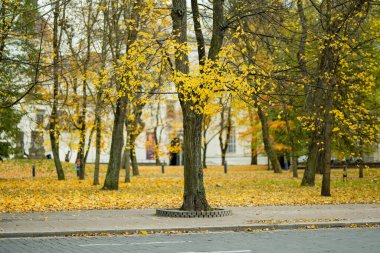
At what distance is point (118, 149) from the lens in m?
29.9

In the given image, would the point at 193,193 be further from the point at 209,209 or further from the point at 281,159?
the point at 281,159

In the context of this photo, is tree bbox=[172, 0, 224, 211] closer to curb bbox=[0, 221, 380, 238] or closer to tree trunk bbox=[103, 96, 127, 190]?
curb bbox=[0, 221, 380, 238]

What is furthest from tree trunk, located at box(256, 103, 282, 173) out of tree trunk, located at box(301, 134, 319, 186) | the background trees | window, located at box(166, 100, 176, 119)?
window, located at box(166, 100, 176, 119)

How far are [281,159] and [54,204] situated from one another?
49.0m

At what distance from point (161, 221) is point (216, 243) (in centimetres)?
405

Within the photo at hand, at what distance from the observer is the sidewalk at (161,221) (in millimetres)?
14602

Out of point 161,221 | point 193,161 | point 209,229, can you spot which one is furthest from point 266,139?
point 209,229

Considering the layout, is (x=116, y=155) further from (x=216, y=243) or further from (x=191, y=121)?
(x=216, y=243)

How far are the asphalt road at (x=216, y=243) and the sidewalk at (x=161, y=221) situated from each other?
716 mm

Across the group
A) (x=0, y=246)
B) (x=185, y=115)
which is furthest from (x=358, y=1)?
(x=0, y=246)

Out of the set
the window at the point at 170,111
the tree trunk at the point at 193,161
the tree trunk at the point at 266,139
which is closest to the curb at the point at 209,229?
the tree trunk at the point at 193,161

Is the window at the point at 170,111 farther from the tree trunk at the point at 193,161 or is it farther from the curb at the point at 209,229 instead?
the curb at the point at 209,229

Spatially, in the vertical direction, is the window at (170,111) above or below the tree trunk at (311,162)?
above

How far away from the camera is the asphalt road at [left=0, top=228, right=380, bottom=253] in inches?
452
